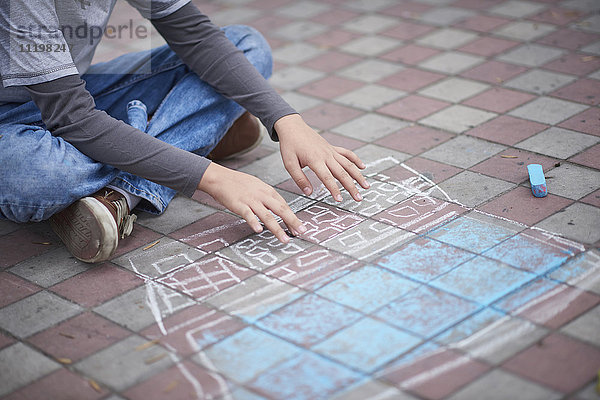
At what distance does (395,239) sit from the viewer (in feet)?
8.03

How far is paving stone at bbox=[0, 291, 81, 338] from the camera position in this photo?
2162 millimetres

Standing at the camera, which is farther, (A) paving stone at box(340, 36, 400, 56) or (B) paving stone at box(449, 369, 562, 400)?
(A) paving stone at box(340, 36, 400, 56)

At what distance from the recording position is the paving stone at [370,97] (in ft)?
11.7

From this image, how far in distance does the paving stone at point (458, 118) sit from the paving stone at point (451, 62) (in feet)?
1.61

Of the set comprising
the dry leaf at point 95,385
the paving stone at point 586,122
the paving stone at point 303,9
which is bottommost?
the paving stone at point 586,122

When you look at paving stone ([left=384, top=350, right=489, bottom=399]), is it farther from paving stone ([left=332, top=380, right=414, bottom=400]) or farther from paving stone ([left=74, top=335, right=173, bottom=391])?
paving stone ([left=74, top=335, right=173, bottom=391])

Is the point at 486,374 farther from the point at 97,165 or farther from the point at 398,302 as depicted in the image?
the point at 97,165

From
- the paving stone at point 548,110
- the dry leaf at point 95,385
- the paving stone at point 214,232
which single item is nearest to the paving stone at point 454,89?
the paving stone at point 548,110

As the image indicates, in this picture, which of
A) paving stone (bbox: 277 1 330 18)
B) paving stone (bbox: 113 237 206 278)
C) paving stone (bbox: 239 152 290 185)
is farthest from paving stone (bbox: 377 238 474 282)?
paving stone (bbox: 277 1 330 18)

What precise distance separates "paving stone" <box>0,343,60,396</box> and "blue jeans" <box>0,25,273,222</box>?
1.71 feet

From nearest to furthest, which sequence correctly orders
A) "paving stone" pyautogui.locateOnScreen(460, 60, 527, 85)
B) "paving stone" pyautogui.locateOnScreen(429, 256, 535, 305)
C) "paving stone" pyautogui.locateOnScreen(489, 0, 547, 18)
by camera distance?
"paving stone" pyautogui.locateOnScreen(429, 256, 535, 305), "paving stone" pyautogui.locateOnScreen(460, 60, 527, 85), "paving stone" pyautogui.locateOnScreen(489, 0, 547, 18)

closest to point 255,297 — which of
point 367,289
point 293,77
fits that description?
point 367,289

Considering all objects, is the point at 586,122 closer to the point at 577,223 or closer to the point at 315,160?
the point at 577,223

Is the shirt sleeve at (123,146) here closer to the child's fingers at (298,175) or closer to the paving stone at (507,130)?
the child's fingers at (298,175)
